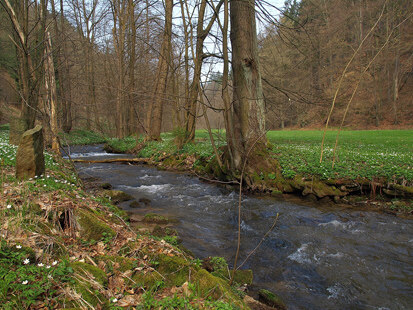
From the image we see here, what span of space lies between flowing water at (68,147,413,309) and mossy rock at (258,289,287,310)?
7.4 inches

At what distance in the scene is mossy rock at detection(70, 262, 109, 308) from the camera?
226 cm

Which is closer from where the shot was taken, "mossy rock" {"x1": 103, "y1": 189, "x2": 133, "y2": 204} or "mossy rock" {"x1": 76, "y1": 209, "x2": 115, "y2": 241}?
"mossy rock" {"x1": 76, "y1": 209, "x2": 115, "y2": 241}

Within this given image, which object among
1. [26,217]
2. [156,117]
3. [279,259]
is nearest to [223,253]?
[279,259]

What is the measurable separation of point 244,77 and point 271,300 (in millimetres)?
7273

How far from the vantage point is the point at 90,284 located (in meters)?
2.39

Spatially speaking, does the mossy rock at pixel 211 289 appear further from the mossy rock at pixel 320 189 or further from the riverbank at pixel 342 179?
the mossy rock at pixel 320 189

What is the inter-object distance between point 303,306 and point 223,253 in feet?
5.25

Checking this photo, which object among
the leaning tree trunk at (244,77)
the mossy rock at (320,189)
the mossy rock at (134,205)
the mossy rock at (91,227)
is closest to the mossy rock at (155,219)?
the mossy rock at (134,205)

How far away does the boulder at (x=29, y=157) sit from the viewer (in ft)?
14.9

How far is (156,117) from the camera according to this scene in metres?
17.4

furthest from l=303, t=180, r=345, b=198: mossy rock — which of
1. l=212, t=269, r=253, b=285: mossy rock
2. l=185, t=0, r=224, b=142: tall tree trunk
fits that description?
l=212, t=269, r=253, b=285: mossy rock

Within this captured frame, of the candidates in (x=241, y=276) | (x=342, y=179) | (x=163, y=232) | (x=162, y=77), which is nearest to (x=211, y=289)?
(x=241, y=276)

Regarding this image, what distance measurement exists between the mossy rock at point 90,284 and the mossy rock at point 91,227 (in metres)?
0.75

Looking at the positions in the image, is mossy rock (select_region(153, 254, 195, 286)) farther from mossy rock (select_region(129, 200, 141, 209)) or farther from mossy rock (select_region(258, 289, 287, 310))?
mossy rock (select_region(129, 200, 141, 209))
